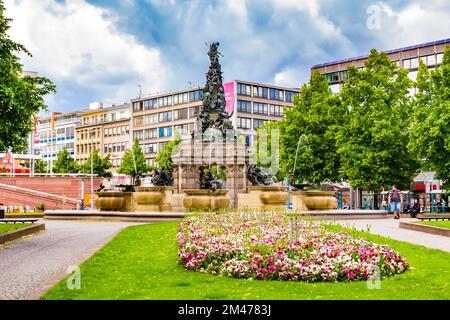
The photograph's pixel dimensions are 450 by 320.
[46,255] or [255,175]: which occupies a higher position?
[255,175]

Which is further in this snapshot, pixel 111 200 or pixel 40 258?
pixel 111 200

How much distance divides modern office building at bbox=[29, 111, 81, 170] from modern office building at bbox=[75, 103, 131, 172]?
3180mm

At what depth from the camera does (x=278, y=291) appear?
420 inches

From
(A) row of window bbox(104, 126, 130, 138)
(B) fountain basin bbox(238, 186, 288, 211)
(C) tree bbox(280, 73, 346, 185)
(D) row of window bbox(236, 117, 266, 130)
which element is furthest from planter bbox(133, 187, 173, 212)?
(A) row of window bbox(104, 126, 130, 138)

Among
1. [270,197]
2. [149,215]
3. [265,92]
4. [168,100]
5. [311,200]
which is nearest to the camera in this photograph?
[149,215]

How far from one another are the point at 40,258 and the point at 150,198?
1864 cm

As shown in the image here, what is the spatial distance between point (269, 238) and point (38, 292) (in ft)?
20.3

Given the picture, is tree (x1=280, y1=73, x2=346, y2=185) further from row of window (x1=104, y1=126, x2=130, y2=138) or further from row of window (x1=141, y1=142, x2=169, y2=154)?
row of window (x1=104, y1=126, x2=130, y2=138)

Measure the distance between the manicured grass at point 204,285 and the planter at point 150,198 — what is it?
63.1 ft

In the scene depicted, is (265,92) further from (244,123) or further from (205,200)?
(205,200)

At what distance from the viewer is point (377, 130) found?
5147cm

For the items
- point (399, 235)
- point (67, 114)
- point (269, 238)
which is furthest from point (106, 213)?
point (67, 114)

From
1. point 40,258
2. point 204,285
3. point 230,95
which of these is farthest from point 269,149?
point 204,285

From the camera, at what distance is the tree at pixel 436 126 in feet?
146
